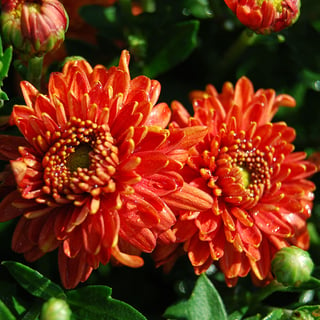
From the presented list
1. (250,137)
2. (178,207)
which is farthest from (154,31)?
(178,207)

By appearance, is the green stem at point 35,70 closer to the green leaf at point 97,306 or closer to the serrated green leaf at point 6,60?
the serrated green leaf at point 6,60

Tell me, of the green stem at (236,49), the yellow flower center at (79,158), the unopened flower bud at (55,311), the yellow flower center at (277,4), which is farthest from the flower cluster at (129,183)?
the green stem at (236,49)

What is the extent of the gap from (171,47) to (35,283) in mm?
782

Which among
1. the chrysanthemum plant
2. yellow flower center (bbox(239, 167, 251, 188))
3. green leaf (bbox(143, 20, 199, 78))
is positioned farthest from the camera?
green leaf (bbox(143, 20, 199, 78))

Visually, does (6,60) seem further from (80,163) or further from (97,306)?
(97,306)

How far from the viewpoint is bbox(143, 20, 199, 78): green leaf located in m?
1.71

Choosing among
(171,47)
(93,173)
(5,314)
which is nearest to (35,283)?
(5,314)

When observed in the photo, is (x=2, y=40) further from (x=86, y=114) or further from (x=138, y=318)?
(x=138, y=318)

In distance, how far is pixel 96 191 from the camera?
127 centimetres

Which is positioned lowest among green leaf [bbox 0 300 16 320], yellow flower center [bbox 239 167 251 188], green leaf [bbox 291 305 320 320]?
green leaf [bbox 291 305 320 320]

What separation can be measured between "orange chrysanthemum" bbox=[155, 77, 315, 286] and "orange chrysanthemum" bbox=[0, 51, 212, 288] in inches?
3.6

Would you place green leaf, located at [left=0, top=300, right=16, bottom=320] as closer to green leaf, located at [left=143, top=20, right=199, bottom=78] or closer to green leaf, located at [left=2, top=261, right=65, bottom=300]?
green leaf, located at [left=2, top=261, right=65, bottom=300]

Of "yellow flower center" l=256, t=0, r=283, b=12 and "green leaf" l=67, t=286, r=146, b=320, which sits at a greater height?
"yellow flower center" l=256, t=0, r=283, b=12

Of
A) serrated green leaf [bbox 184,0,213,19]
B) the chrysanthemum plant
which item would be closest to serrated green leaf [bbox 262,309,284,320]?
the chrysanthemum plant
